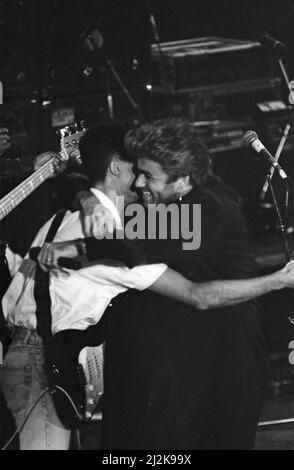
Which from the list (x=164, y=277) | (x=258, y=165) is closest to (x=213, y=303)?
(x=164, y=277)

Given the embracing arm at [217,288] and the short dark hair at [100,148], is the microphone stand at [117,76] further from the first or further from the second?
the embracing arm at [217,288]

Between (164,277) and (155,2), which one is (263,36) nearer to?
(155,2)

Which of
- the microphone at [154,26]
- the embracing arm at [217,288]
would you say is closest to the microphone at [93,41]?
the microphone at [154,26]

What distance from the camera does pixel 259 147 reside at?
284cm

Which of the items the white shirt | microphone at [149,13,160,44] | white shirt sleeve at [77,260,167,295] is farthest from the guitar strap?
Result: microphone at [149,13,160,44]

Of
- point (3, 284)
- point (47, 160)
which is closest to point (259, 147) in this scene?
point (47, 160)

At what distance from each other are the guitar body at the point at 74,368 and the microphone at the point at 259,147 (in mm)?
894

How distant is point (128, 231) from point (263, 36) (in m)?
1.03

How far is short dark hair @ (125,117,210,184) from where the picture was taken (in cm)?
284

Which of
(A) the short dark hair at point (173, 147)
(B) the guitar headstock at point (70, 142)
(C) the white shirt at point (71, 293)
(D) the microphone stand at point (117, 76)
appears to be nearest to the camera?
(C) the white shirt at point (71, 293)

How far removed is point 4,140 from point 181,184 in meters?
0.79

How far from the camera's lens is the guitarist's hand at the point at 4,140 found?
307 cm

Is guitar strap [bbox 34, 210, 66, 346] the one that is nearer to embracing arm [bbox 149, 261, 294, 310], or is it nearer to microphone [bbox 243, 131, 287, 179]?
embracing arm [bbox 149, 261, 294, 310]

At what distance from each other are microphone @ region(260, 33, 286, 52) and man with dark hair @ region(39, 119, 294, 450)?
588 millimetres
